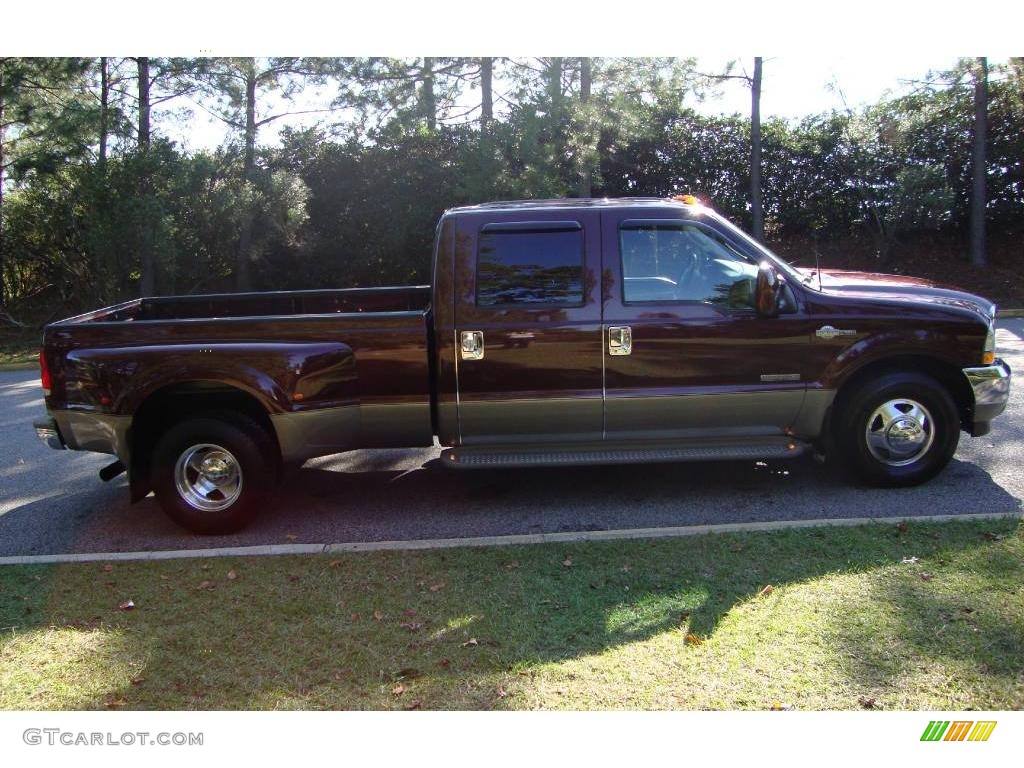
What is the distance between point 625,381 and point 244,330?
2473mm

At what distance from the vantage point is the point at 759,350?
5.47 metres

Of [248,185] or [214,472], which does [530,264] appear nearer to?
[214,472]

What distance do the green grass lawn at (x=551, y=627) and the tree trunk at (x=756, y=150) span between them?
1255cm

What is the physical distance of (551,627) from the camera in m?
3.85

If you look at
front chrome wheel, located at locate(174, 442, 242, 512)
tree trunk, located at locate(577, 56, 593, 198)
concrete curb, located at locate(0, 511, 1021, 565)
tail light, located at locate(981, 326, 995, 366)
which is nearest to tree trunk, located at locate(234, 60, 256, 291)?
tree trunk, located at locate(577, 56, 593, 198)

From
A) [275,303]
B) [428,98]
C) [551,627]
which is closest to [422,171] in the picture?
[428,98]

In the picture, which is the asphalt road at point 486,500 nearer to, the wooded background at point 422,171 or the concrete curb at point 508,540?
the concrete curb at point 508,540

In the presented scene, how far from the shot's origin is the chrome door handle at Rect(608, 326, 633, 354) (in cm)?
543

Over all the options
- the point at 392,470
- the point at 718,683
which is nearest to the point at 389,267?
the point at 392,470

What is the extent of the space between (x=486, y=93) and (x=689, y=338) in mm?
12536

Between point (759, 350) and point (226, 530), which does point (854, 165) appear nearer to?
point (759, 350)

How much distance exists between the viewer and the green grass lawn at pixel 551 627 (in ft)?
10.9
